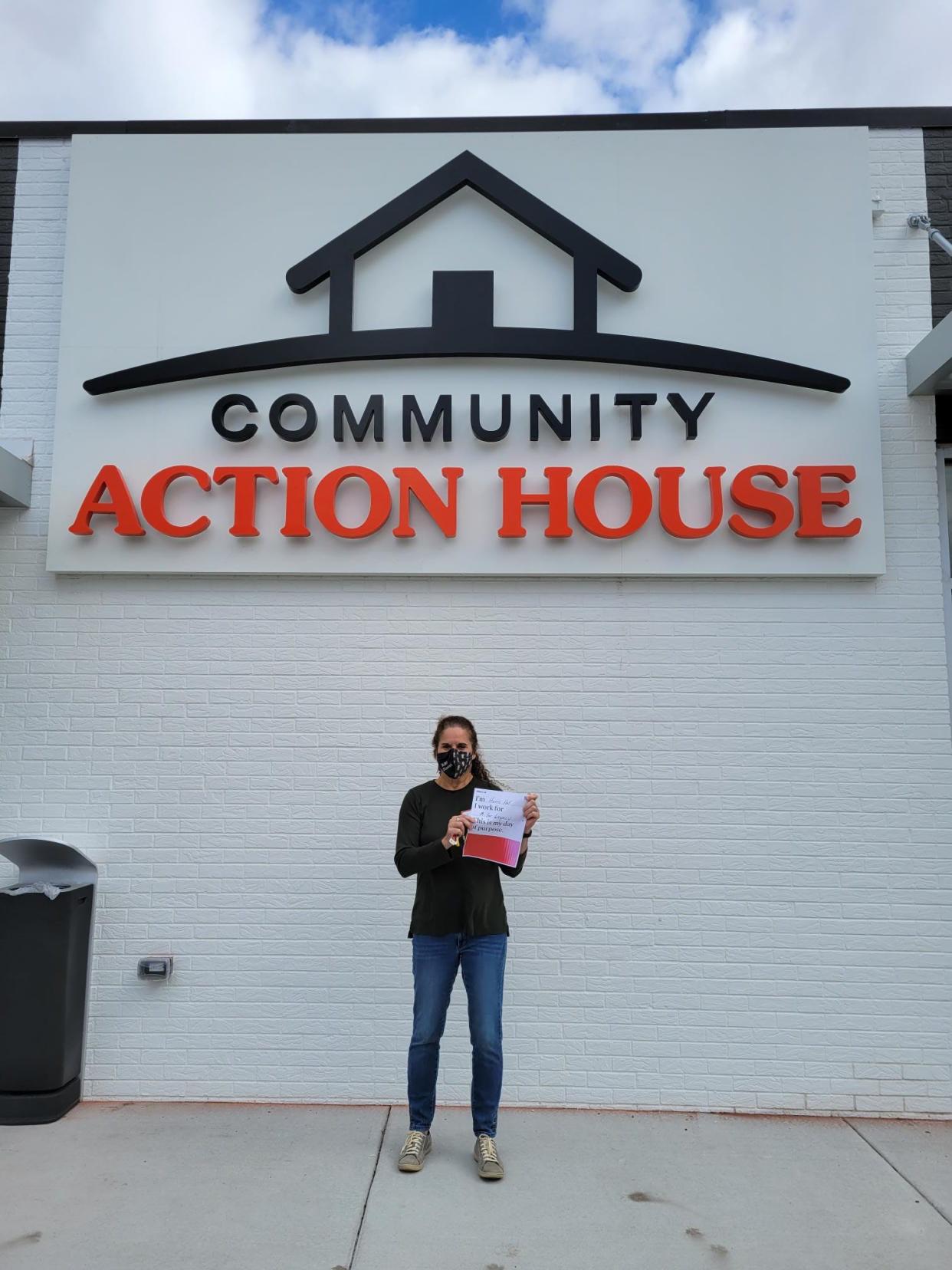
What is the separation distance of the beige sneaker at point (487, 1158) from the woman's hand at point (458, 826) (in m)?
1.28

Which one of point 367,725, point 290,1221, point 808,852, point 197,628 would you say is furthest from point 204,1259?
point 808,852

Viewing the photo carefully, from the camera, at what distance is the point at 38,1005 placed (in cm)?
480

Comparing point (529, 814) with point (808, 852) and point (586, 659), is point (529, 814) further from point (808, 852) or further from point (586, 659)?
point (808, 852)

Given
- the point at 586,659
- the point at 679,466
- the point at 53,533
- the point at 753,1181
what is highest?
the point at 679,466

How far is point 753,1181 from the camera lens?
4.14 metres

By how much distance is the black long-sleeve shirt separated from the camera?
4.10m

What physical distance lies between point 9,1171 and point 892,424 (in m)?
5.73

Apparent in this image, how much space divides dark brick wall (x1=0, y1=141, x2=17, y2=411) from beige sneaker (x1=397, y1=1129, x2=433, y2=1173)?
188 inches

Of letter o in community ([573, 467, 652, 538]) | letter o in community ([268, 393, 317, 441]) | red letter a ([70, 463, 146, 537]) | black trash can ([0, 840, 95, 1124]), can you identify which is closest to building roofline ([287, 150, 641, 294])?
letter o in community ([268, 393, 317, 441])

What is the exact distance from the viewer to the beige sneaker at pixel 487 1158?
4059 millimetres

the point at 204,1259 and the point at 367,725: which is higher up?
the point at 367,725

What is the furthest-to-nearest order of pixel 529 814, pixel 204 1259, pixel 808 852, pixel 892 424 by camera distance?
pixel 892 424 → pixel 808 852 → pixel 529 814 → pixel 204 1259

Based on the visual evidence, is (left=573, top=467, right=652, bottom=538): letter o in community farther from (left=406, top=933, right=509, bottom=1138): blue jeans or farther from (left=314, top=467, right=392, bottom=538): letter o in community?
(left=406, top=933, right=509, bottom=1138): blue jeans

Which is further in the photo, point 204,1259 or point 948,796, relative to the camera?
point 948,796
